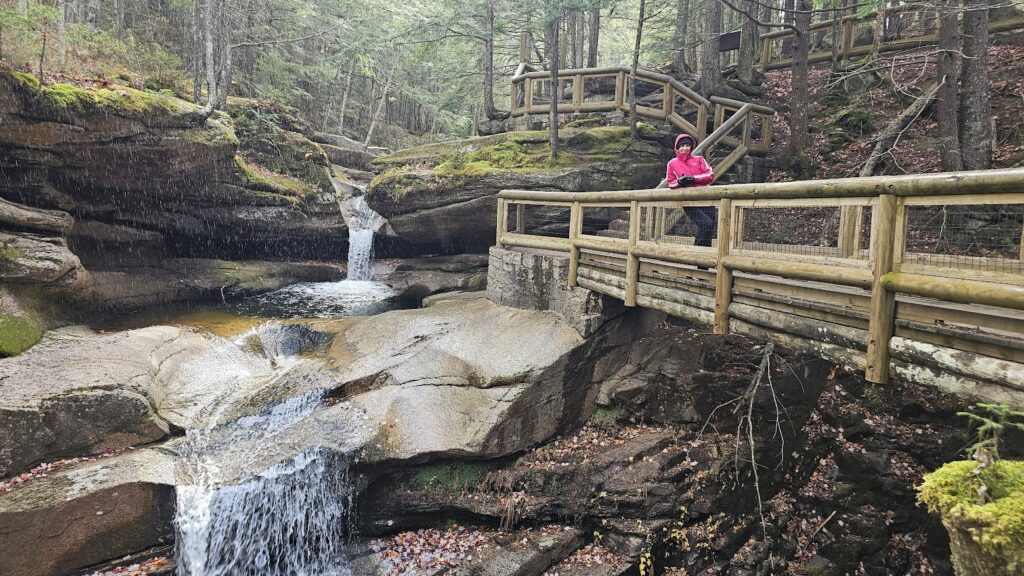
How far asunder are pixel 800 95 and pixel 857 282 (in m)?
11.3

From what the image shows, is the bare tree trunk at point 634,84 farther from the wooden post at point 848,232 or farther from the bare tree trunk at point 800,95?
A: the wooden post at point 848,232

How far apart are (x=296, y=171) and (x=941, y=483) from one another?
1817cm

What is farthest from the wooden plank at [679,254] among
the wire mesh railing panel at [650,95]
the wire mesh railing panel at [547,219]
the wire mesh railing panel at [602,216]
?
the wire mesh railing panel at [650,95]

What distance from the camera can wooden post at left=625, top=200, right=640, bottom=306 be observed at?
24.0 ft

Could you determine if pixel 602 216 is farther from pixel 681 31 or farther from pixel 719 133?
pixel 681 31

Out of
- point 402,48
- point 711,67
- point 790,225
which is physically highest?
point 402,48

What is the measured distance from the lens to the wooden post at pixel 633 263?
24.0ft

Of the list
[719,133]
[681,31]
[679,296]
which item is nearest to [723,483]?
[679,296]

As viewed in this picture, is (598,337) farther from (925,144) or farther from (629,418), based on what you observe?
(925,144)

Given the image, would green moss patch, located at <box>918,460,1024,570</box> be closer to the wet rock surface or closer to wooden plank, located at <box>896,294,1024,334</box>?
wooden plank, located at <box>896,294,1024,334</box>

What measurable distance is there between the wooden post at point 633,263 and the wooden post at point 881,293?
11.2 feet

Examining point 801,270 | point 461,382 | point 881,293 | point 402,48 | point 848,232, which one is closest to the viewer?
point 881,293

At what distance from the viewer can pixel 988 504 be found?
2629mm

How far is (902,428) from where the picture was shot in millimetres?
7789
